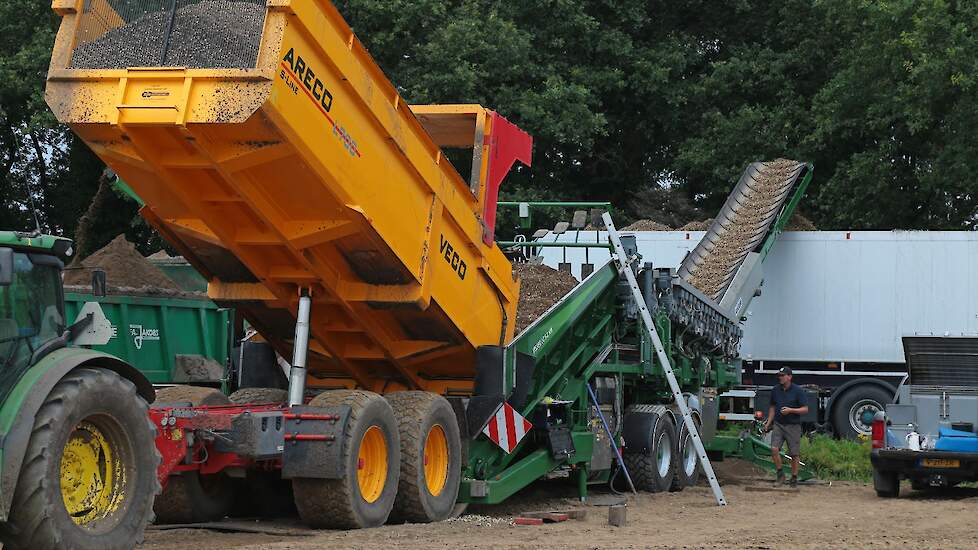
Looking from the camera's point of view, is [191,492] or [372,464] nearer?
[372,464]

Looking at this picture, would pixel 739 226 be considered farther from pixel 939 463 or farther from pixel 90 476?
pixel 90 476

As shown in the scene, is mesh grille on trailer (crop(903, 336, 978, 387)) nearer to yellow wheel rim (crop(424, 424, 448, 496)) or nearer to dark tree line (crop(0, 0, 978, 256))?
yellow wheel rim (crop(424, 424, 448, 496))

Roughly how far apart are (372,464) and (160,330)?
6.44 m

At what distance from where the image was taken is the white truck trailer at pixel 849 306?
2327cm

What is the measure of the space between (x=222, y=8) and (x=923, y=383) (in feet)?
34.6

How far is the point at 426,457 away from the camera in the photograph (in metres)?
11.6

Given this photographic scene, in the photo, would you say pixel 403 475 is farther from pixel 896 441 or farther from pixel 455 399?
pixel 896 441

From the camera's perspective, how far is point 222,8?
9.40 metres

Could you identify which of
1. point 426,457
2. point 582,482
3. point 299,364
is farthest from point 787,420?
point 299,364

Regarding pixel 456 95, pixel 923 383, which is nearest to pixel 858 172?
pixel 456 95

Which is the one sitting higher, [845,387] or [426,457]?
[845,387]

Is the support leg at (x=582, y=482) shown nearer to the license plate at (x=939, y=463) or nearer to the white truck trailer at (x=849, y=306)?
the license plate at (x=939, y=463)

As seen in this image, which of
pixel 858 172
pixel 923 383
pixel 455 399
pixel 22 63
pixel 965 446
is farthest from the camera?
pixel 858 172

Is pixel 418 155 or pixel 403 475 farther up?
pixel 418 155
